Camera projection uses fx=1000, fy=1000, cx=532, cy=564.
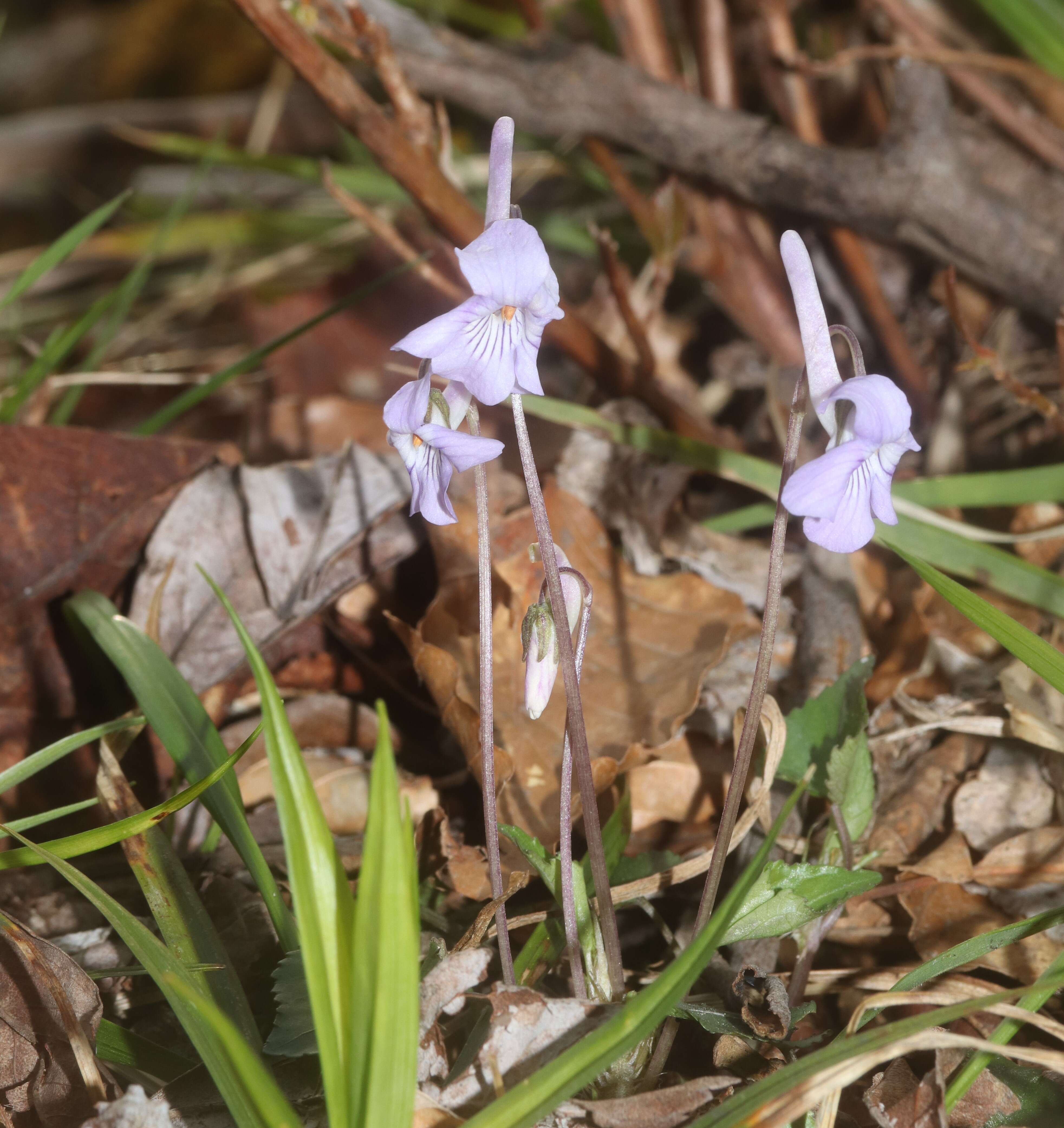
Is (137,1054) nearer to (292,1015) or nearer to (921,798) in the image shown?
(292,1015)

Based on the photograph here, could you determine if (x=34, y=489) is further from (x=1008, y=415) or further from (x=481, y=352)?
(x=1008, y=415)

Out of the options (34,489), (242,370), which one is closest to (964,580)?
(242,370)

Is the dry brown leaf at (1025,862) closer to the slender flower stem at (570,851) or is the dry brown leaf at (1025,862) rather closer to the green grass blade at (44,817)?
the slender flower stem at (570,851)

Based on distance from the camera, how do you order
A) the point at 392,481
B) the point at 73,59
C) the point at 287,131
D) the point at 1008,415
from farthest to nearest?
the point at 73,59
the point at 287,131
the point at 1008,415
the point at 392,481

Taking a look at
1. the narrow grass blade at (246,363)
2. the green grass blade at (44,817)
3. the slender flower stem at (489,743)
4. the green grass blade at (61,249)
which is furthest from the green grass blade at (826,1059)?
the green grass blade at (61,249)

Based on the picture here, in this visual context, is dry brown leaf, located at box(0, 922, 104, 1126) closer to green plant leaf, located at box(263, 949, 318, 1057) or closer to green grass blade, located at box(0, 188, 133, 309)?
green plant leaf, located at box(263, 949, 318, 1057)

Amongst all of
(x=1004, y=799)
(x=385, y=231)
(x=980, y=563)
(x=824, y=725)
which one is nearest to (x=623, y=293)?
(x=385, y=231)
